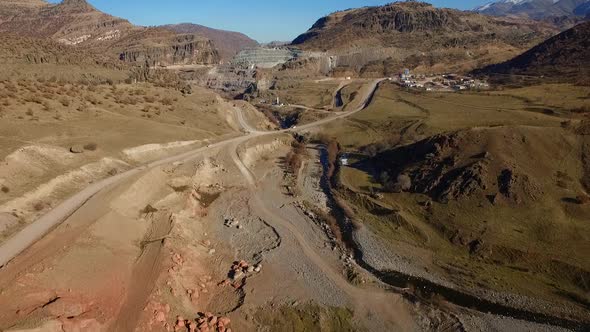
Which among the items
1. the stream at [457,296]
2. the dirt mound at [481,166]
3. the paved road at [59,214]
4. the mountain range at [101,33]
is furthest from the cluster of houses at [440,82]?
the mountain range at [101,33]

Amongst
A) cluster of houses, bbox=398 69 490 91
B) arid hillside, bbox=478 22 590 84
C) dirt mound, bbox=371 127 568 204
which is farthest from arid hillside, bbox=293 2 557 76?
dirt mound, bbox=371 127 568 204

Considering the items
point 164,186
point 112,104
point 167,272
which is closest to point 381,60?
point 112,104

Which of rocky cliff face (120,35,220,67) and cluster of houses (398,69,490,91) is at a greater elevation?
rocky cliff face (120,35,220,67)

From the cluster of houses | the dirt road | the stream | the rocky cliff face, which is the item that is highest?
the rocky cliff face

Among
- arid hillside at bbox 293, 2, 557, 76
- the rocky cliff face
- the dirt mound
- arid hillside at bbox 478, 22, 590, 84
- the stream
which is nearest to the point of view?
the stream

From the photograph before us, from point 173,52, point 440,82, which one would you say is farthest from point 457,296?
point 173,52

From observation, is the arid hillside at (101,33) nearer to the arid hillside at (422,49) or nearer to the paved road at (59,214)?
the arid hillside at (422,49)

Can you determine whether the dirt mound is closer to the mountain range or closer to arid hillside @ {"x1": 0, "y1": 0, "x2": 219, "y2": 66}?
the mountain range
